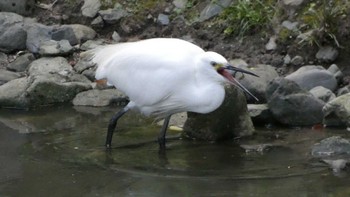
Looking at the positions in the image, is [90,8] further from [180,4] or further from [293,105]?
[293,105]

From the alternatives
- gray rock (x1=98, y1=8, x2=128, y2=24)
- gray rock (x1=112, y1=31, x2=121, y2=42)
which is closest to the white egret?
gray rock (x1=112, y1=31, x2=121, y2=42)

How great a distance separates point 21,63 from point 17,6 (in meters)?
1.79

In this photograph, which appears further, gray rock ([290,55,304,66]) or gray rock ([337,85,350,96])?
gray rock ([290,55,304,66])

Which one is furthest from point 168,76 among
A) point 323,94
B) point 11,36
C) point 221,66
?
point 11,36

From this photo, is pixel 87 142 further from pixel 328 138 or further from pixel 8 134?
pixel 328 138

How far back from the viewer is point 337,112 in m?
7.94

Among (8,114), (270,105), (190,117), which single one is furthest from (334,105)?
(8,114)

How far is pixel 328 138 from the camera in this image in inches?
282

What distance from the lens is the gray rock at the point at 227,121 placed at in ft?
26.1

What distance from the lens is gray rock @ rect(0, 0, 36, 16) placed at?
41.1 ft

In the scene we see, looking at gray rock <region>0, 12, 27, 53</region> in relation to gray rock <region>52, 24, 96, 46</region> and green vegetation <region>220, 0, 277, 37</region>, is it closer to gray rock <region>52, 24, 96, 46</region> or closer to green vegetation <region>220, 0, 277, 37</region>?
gray rock <region>52, 24, 96, 46</region>

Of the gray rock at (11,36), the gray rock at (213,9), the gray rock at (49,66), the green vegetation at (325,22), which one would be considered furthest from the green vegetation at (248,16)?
the gray rock at (11,36)

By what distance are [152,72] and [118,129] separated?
4.16 feet

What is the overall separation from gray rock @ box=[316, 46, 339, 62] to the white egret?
8.05ft
